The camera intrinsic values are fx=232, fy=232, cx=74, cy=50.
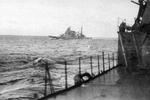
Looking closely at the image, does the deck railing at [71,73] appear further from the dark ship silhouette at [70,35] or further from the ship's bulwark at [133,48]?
the dark ship silhouette at [70,35]

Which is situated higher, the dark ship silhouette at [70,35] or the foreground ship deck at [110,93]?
the dark ship silhouette at [70,35]

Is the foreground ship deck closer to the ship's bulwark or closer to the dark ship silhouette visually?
the ship's bulwark

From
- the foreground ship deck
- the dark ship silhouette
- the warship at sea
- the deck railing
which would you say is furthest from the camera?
the dark ship silhouette

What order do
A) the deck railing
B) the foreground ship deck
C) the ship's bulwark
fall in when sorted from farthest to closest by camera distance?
the ship's bulwark → the deck railing → the foreground ship deck

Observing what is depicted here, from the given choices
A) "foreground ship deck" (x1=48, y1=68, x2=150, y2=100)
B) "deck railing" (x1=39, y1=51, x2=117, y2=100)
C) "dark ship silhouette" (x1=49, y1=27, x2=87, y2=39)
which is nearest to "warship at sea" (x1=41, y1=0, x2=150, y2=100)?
"foreground ship deck" (x1=48, y1=68, x2=150, y2=100)

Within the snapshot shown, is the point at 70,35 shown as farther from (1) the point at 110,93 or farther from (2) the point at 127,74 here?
(1) the point at 110,93

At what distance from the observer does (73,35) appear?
6658 inches

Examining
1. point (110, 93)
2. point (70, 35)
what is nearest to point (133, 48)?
point (110, 93)

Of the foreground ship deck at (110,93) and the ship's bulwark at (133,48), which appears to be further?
the ship's bulwark at (133,48)

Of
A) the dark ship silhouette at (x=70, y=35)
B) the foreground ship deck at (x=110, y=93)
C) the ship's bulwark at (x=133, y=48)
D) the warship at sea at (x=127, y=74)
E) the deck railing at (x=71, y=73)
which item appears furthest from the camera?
the dark ship silhouette at (x=70, y=35)

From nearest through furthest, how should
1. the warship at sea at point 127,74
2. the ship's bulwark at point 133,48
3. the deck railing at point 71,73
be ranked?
the warship at sea at point 127,74 < the deck railing at point 71,73 < the ship's bulwark at point 133,48

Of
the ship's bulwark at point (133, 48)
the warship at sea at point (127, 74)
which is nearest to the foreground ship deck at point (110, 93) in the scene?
the warship at sea at point (127, 74)

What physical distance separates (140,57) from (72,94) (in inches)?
319

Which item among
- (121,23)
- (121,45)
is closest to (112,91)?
(121,45)
